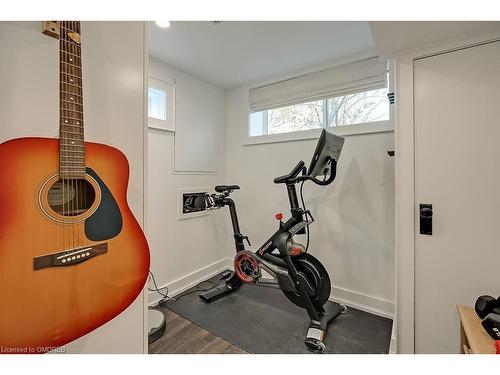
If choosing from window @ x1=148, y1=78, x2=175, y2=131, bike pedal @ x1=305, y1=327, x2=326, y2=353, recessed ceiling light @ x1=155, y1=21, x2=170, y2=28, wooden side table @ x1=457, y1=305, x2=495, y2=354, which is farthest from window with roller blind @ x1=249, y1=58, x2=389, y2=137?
bike pedal @ x1=305, y1=327, x2=326, y2=353

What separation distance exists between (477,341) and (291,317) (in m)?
1.30

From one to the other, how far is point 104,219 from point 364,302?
236 centimetres

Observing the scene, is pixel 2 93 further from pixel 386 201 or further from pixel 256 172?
pixel 386 201

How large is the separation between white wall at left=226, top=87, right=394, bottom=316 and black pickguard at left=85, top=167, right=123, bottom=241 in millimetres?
1992

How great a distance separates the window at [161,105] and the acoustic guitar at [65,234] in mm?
1523

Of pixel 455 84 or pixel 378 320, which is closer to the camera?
pixel 455 84

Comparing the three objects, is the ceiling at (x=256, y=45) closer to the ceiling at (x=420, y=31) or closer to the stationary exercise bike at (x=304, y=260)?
the ceiling at (x=420, y=31)

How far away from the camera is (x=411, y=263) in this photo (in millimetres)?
1422

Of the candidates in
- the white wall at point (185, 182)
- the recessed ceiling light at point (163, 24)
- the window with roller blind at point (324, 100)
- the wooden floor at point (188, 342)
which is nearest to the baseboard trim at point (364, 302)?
the wooden floor at point (188, 342)

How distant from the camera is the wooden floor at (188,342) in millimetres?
1608

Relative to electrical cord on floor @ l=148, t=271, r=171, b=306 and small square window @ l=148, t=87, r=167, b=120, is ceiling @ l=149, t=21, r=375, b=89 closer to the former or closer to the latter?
small square window @ l=148, t=87, r=167, b=120

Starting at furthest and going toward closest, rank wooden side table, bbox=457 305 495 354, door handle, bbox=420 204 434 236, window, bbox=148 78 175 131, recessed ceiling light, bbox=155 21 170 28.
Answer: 1. window, bbox=148 78 175 131
2. recessed ceiling light, bbox=155 21 170 28
3. door handle, bbox=420 204 434 236
4. wooden side table, bbox=457 305 495 354

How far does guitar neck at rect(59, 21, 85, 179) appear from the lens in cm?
76

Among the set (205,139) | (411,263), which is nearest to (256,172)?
(205,139)
